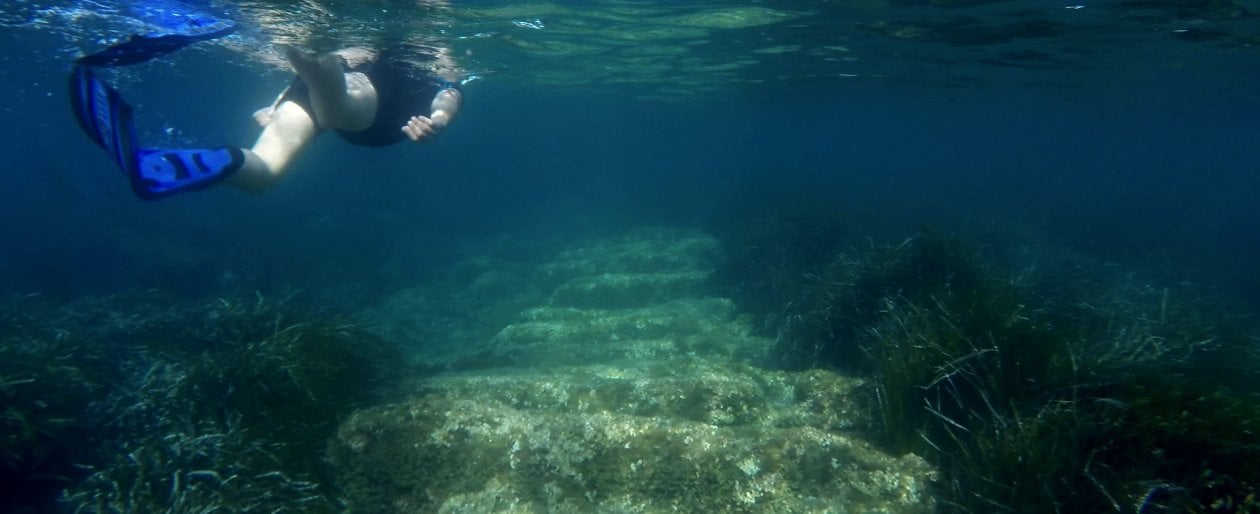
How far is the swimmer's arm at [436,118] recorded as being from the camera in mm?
5820

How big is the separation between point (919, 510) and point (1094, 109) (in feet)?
136

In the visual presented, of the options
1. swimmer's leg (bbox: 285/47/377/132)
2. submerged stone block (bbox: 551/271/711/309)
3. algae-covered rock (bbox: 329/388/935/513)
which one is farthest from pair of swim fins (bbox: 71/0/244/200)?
submerged stone block (bbox: 551/271/711/309)

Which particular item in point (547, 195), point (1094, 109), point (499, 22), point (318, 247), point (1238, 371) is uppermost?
point (499, 22)

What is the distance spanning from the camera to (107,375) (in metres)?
8.80

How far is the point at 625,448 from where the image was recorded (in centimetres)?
582

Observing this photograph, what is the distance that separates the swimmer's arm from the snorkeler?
1 cm

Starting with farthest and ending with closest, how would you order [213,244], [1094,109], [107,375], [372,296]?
[1094,109], [213,244], [372,296], [107,375]

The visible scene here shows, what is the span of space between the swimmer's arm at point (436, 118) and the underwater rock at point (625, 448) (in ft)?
9.67

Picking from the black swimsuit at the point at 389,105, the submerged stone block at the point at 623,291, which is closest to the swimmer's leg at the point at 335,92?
the black swimsuit at the point at 389,105

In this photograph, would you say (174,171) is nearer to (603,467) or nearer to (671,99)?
(603,467)

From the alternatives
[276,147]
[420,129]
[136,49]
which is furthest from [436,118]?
[136,49]

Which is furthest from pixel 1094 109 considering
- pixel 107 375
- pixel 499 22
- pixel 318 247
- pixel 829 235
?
pixel 107 375

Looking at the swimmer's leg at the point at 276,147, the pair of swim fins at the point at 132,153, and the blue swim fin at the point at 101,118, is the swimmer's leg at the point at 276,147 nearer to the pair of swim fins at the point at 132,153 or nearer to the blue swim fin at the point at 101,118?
the pair of swim fins at the point at 132,153

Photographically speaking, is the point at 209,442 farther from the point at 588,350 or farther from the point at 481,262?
the point at 481,262
